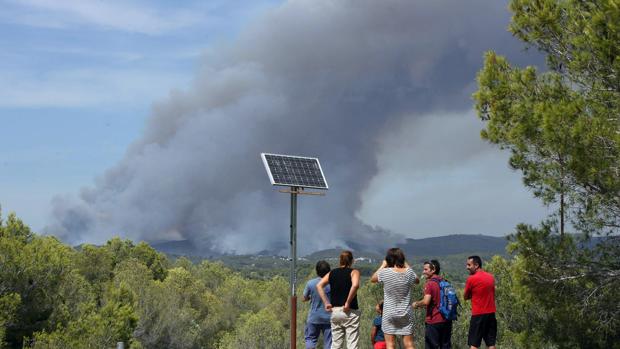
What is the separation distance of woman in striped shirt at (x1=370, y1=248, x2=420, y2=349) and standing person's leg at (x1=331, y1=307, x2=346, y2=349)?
787 millimetres

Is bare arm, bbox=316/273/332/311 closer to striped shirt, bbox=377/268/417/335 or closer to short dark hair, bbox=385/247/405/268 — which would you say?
striped shirt, bbox=377/268/417/335

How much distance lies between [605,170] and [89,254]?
58.3m

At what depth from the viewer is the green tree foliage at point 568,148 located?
43.7 ft

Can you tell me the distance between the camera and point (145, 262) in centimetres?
7956

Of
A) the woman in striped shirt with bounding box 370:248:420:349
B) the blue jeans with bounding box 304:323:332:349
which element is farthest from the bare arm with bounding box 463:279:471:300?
the blue jeans with bounding box 304:323:332:349

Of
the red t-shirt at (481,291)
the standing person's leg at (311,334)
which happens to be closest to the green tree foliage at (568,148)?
the red t-shirt at (481,291)

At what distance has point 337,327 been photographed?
1220 cm

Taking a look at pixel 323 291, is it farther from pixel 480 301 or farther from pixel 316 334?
pixel 480 301

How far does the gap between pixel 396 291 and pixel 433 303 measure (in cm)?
83

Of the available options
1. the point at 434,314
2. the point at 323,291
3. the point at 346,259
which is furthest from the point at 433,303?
the point at 323,291

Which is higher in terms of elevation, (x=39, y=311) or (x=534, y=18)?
(x=534, y=18)

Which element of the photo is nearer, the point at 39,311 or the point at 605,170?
the point at 605,170

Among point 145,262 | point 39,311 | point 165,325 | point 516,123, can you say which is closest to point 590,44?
point 516,123

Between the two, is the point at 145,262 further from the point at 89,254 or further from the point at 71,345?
the point at 71,345
